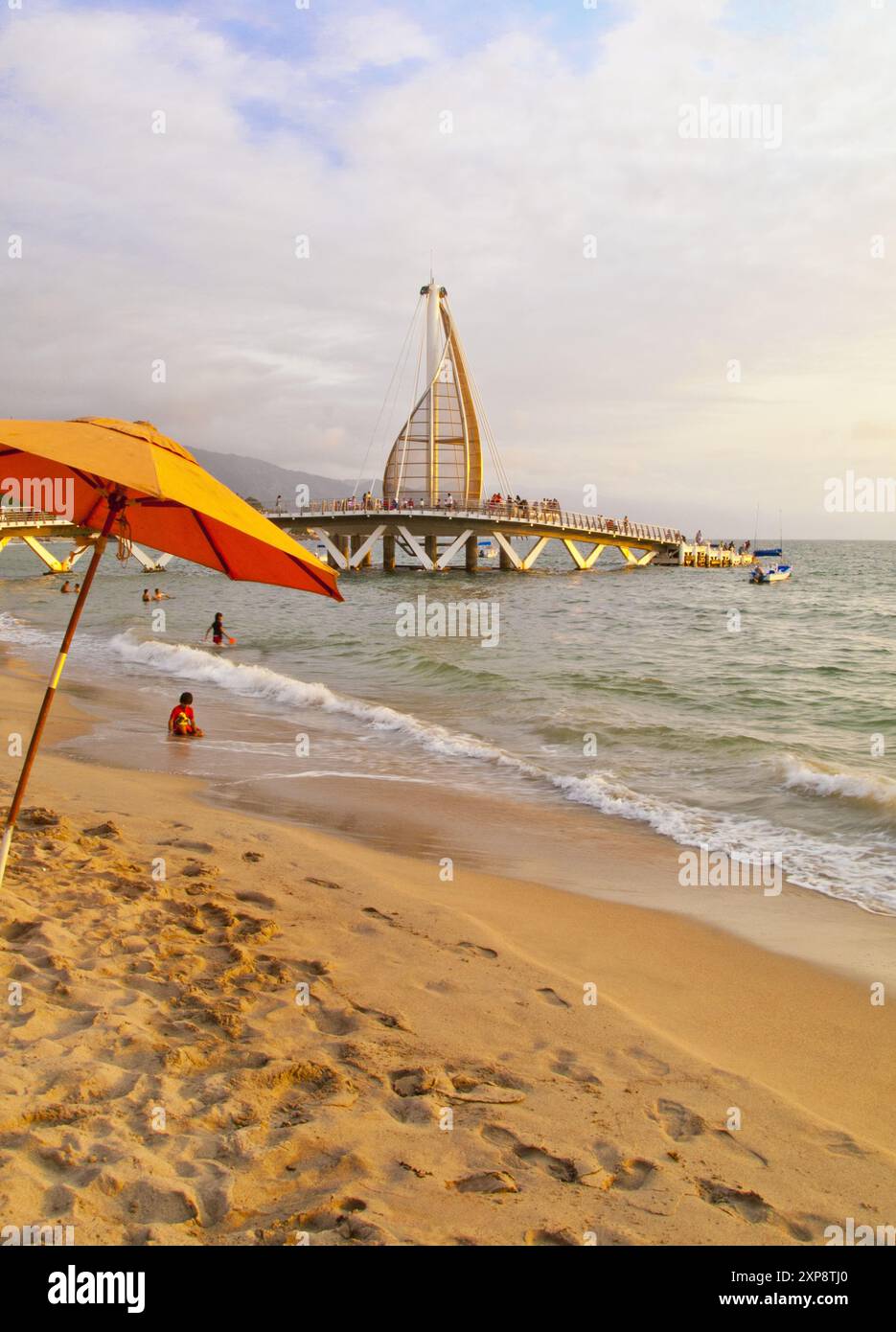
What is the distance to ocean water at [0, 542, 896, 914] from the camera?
1059 cm

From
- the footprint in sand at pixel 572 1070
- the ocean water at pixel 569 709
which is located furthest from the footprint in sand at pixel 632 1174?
the ocean water at pixel 569 709

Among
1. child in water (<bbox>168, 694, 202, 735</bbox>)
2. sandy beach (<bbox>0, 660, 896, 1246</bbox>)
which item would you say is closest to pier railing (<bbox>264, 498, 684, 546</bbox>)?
child in water (<bbox>168, 694, 202, 735</bbox>)

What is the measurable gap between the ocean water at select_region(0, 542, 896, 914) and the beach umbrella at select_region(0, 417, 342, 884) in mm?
5098

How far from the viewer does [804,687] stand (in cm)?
2025

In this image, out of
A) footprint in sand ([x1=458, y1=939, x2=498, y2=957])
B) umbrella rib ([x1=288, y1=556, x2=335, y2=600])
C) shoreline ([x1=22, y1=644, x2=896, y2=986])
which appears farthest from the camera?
shoreline ([x1=22, y1=644, x2=896, y2=986])

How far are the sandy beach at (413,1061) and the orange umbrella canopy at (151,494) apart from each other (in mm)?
2236

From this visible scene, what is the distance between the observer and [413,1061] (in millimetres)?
4242

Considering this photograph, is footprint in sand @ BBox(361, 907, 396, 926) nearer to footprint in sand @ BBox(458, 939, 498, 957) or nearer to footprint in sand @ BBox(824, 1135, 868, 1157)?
footprint in sand @ BBox(458, 939, 498, 957)

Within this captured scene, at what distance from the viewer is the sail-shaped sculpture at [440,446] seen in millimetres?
59812

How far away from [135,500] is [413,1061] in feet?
10.5

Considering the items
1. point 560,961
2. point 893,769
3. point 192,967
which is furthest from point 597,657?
point 192,967

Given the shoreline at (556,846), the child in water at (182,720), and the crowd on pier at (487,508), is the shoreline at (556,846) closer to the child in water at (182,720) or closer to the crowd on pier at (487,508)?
the child in water at (182,720)
